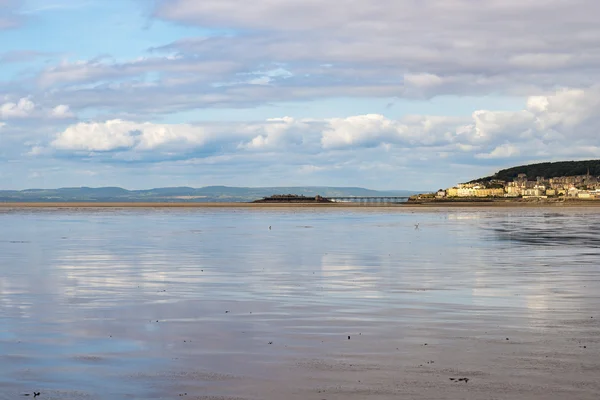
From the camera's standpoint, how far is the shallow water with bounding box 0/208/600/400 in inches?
508

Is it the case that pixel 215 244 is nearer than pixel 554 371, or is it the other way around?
pixel 554 371

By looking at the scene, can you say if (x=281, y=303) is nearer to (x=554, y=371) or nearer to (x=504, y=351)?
(x=504, y=351)

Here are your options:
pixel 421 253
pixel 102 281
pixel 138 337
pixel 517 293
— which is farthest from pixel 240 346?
pixel 421 253

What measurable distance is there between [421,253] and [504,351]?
27.3 meters

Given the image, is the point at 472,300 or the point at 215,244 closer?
the point at 472,300

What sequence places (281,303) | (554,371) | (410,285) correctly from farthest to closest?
(410,285)
(281,303)
(554,371)

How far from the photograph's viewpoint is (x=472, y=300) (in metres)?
22.9

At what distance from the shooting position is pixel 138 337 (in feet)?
56.7

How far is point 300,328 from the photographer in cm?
1828

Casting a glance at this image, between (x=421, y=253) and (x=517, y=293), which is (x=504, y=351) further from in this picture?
(x=421, y=253)

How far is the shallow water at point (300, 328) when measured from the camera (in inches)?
508

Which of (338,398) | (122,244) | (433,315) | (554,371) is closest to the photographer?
(338,398)

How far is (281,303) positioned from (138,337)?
613cm

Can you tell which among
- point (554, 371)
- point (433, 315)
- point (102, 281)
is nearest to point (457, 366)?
point (554, 371)
